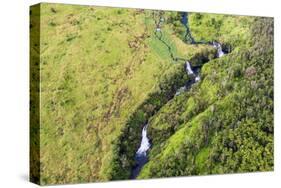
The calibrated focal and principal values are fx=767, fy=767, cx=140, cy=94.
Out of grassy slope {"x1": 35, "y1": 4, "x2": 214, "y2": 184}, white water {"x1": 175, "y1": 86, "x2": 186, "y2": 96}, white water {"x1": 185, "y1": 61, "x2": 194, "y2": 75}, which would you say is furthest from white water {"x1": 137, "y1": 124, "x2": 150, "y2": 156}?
white water {"x1": 185, "y1": 61, "x2": 194, "y2": 75}

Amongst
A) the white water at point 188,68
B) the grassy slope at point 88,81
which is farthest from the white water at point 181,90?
the grassy slope at point 88,81

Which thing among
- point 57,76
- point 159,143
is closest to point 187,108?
point 159,143

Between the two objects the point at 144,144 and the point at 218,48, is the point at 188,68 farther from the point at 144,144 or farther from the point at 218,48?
the point at 144,144

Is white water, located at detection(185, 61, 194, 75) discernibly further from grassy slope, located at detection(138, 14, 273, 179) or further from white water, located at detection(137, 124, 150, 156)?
white water, located at detection(137, 124, 150, 156)

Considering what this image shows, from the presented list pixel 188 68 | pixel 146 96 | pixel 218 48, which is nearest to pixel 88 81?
pixel 146 96

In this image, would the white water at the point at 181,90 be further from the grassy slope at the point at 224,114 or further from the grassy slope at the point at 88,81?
the grassy slope at the point at 88,81
